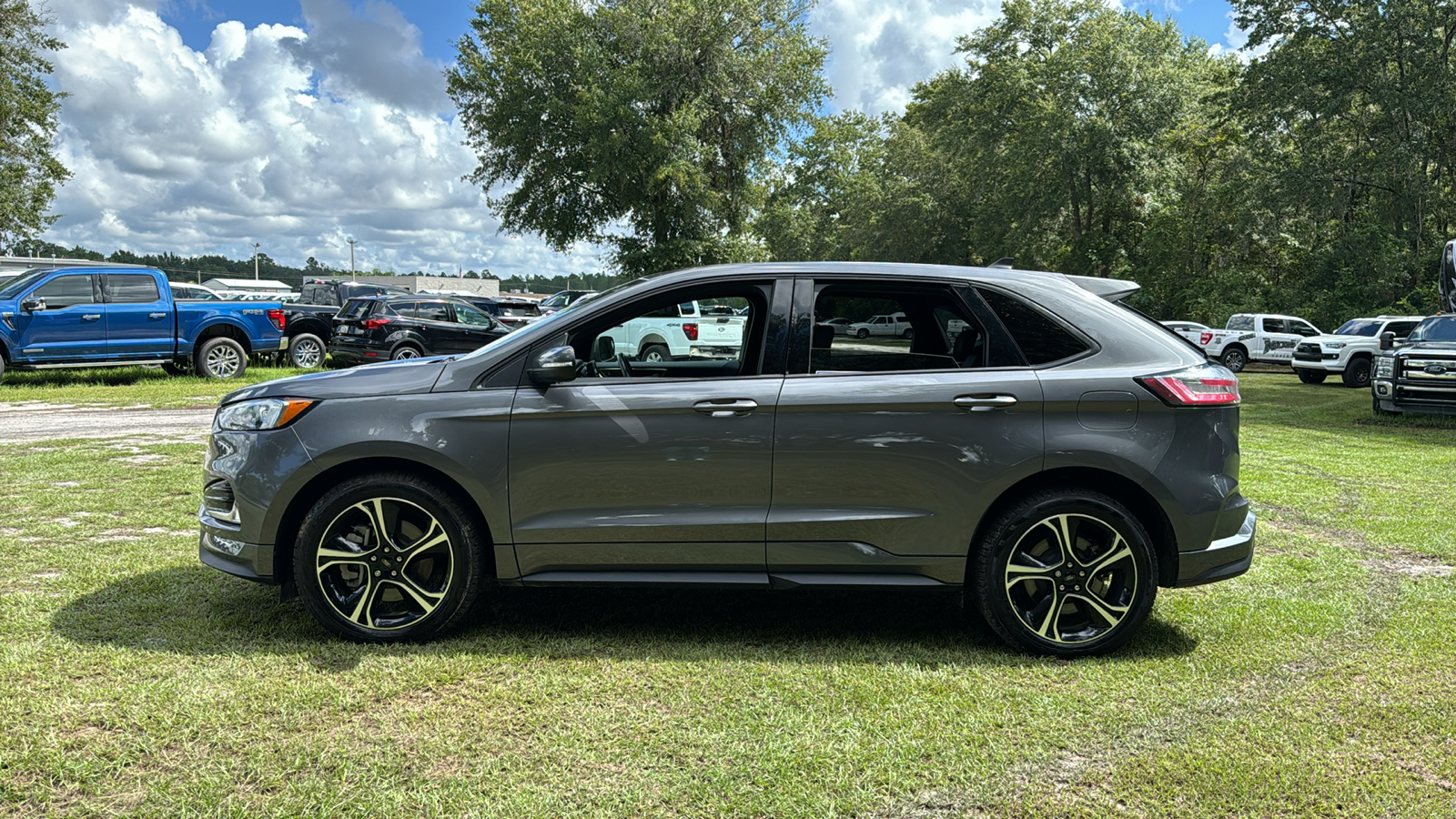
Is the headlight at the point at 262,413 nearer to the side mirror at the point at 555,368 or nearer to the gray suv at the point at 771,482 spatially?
the gray suv at the point at 771,482

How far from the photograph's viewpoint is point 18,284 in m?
15.3

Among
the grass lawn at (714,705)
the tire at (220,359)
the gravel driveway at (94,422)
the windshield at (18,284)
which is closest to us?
the grass lawn at (714,705)

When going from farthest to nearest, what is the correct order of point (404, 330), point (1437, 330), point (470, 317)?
point (470, 317) → point (404, 330) → point (1437, 330)

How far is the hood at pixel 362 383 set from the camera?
13.3ft

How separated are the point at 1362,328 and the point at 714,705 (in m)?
25.3

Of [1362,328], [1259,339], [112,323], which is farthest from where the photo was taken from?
[1259,339]

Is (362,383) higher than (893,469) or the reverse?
higher

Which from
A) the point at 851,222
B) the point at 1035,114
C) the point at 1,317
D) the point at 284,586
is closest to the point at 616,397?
the point at 284,586

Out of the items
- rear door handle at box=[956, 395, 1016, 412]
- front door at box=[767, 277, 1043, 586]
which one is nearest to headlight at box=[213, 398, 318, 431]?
front door at box=[767, 277, 1043, 586]

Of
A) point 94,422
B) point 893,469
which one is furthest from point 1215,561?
point 94,422

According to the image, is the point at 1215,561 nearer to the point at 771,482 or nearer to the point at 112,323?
the point at 771,482

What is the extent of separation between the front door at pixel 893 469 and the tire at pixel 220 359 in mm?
16239

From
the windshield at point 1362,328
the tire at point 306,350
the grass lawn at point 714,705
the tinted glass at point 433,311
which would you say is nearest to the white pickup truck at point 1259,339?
the windshield at point 1362,328

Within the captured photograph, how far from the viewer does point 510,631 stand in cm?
426
